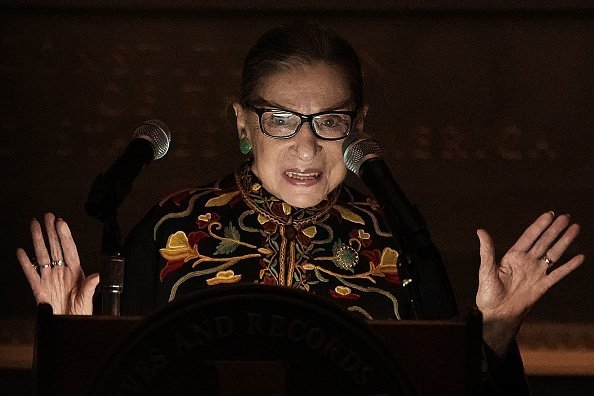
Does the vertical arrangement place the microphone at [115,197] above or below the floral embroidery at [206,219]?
below

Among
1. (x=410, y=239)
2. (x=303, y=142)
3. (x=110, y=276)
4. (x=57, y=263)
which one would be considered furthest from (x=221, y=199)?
(x=410, y=239)

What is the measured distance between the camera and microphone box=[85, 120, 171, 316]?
166 cm

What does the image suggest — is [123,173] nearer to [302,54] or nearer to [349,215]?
[302,54]

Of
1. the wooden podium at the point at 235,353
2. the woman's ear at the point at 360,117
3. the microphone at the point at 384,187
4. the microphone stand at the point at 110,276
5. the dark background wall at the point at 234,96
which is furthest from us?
the dark background wall at the point at 234,96

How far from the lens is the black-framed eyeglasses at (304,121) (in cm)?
221

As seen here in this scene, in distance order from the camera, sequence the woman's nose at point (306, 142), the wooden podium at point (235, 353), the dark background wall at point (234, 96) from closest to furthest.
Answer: the wooden podium at point (235, 353)
the woman's nose at point (306, 142)
the dark background wall at point (234, 96)

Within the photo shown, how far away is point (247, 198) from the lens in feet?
7.84

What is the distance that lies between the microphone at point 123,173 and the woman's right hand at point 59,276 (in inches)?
15.9

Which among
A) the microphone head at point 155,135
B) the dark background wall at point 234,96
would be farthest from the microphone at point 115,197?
the dark background wall at point 234,96

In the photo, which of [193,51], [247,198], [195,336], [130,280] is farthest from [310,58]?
[193,51]

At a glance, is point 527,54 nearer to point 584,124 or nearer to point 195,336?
point 584,124

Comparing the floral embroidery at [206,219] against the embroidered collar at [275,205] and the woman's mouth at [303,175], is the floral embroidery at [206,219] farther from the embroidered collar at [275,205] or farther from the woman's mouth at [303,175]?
the woman's mouth at [303,175]

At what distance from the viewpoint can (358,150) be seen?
1.79m

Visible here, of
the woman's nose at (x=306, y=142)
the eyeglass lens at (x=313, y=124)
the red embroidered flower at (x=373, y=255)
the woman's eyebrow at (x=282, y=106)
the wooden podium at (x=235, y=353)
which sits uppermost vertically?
the woman's eyebrow at (x=282, y=106)
